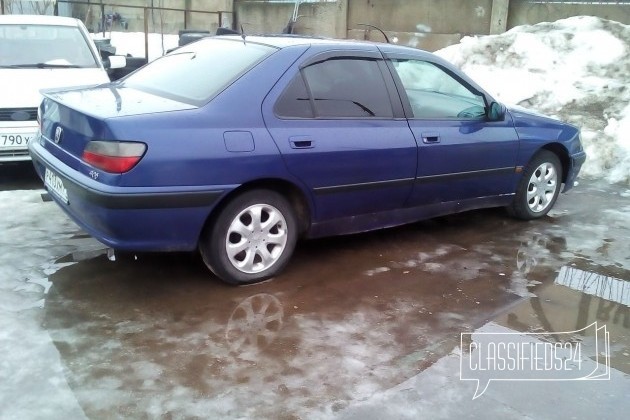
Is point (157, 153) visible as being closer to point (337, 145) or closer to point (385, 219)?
A: point (337, 145)

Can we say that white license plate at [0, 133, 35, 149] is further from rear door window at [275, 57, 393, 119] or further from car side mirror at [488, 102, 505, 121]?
car side mirror at [488, 102, 505, 121]

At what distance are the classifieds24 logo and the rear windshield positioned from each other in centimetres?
218

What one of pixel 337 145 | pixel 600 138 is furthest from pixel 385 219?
pixel 600 138

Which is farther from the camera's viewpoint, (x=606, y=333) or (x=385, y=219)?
(x=385, y=219)

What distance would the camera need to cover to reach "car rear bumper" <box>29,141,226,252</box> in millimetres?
3596

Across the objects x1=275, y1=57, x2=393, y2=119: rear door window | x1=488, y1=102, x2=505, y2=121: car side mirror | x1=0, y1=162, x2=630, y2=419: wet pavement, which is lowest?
x1=0, y1=162, x2=630, y2=419: wet pavement

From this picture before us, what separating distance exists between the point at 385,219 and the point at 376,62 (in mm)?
1168

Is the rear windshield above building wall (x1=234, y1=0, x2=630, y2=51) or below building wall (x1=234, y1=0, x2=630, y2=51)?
below

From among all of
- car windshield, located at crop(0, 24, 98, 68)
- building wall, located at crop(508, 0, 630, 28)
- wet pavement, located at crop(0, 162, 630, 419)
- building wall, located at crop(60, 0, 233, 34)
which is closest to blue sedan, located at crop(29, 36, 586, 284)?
wet pavement, located at crop(0, 162, 630, 419)

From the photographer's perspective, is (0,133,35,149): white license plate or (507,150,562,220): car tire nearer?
(507,150,562,220): car tire

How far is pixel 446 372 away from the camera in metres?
3.29

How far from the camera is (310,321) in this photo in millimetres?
3768

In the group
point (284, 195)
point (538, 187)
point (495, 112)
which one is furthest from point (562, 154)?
point (284, 195)

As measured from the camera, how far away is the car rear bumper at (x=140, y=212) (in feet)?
11.8
